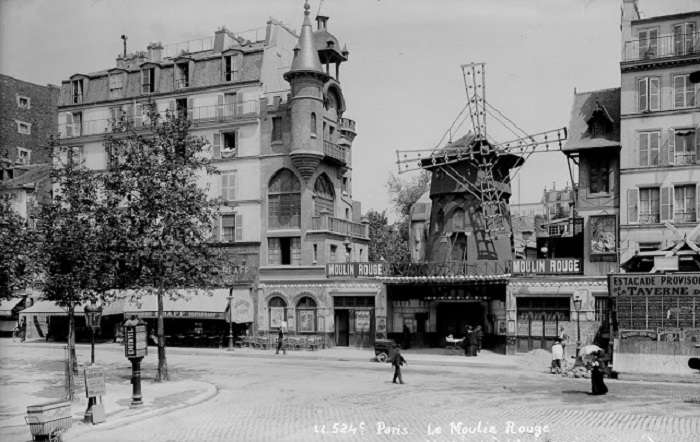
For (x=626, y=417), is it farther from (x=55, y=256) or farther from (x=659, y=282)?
(x=55, y=256)

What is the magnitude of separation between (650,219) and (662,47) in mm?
9554

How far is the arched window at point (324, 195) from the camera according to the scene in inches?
2030

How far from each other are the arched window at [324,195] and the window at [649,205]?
19941 millimetres

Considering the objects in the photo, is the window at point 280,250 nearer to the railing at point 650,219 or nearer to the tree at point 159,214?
the tree at point 159,214

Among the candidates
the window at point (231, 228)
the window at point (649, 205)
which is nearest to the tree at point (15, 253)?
the window at point (231, 228)

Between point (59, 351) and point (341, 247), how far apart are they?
1919 cm

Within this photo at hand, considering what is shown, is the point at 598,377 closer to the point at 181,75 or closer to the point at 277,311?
the point at 277,311

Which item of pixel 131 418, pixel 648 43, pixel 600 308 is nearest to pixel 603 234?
pixel 600 308

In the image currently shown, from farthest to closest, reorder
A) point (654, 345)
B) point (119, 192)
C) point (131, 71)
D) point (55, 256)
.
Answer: point (131, 71) → point (654, 345) → point (119, 192) → point (55, 256)

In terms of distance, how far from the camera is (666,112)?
42375 mm

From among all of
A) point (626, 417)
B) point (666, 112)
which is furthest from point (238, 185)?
point (626, 417)

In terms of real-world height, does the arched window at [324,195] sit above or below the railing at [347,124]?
below

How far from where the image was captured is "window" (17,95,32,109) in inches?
2795

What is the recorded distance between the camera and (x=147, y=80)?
5619 cm
